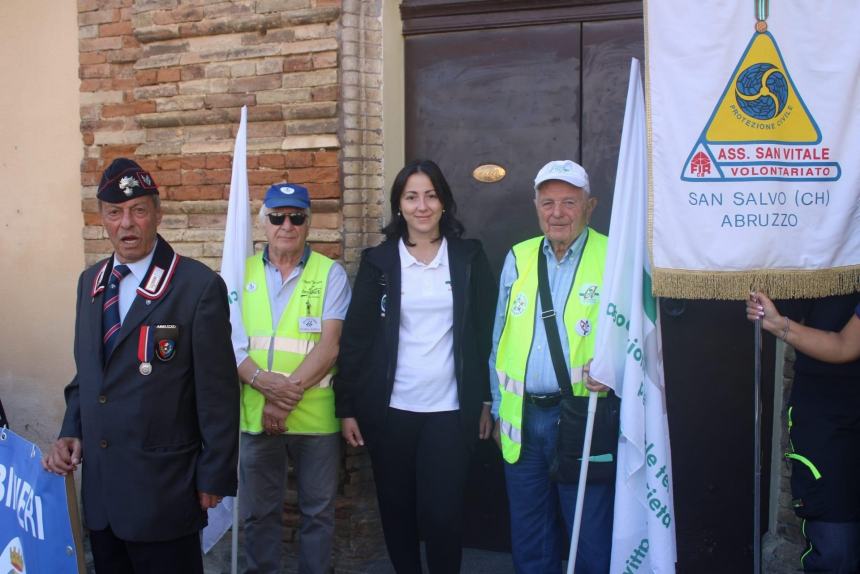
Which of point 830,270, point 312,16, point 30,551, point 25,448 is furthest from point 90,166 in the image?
point 830,270

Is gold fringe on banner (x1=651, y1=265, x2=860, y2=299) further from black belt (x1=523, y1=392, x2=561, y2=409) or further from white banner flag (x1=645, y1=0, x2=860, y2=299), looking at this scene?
Answer: black belt (x1=523, y1=392, x2=561, y2=409)

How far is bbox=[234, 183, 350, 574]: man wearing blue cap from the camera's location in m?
3.98

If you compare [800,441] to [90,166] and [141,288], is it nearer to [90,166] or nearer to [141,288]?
[141,288]

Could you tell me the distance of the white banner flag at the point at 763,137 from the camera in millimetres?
3160

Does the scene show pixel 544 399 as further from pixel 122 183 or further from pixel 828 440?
pixel 122 183

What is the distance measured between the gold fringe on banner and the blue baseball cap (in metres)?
1.77

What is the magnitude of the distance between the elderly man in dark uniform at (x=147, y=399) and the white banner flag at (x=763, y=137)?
185 centimetres

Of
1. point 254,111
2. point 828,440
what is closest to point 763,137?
point 828,440

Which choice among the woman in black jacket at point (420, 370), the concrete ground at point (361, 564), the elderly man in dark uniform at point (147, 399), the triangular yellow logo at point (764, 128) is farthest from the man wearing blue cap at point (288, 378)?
the triangular yellow logo at point (764, 128)

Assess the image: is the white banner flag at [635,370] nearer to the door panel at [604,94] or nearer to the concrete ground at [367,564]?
the door panel at [604,94]

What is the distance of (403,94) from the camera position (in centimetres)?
488

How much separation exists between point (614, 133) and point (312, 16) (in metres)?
1.74

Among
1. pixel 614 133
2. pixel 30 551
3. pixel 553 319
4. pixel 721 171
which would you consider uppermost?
pixel 614 133

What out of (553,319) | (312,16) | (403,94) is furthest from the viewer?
(403,94)
